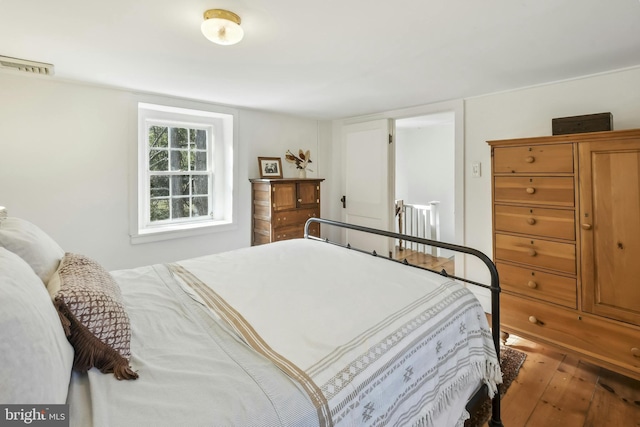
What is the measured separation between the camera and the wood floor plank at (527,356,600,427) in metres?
1.68

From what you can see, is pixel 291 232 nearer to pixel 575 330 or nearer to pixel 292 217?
pixel 292 217

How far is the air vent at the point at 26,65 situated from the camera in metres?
2.06

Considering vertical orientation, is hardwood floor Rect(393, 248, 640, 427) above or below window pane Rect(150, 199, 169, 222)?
below

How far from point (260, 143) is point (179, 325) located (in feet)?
9.52

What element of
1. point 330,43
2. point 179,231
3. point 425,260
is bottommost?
point 425,260

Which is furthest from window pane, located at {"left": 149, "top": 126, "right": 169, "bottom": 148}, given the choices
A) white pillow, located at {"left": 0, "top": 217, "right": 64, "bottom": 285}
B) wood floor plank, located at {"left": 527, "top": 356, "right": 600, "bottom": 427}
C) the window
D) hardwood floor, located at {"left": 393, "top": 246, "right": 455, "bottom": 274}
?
wood floor plank, located at {"left": 527, "top": 356, "right": 600, "bottom": 427}

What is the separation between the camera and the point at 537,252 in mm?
2281

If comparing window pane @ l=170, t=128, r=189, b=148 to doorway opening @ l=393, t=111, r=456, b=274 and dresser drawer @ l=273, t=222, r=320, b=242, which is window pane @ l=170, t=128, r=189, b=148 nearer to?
dresser drawer @ l=273, t=222, r=320, b=242

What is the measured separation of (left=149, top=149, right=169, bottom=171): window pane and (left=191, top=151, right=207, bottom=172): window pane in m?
0.27

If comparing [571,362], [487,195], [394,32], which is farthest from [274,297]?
[487,195]

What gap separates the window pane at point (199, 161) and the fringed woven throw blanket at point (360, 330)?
6.32 feet

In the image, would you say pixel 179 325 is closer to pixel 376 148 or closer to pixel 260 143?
pixel 260 143

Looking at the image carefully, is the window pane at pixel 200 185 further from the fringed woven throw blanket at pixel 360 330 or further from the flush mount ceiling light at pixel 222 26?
the flush mount ceiling light at pixel 222 26

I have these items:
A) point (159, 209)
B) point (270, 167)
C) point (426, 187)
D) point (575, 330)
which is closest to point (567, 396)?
point (575, 330)
